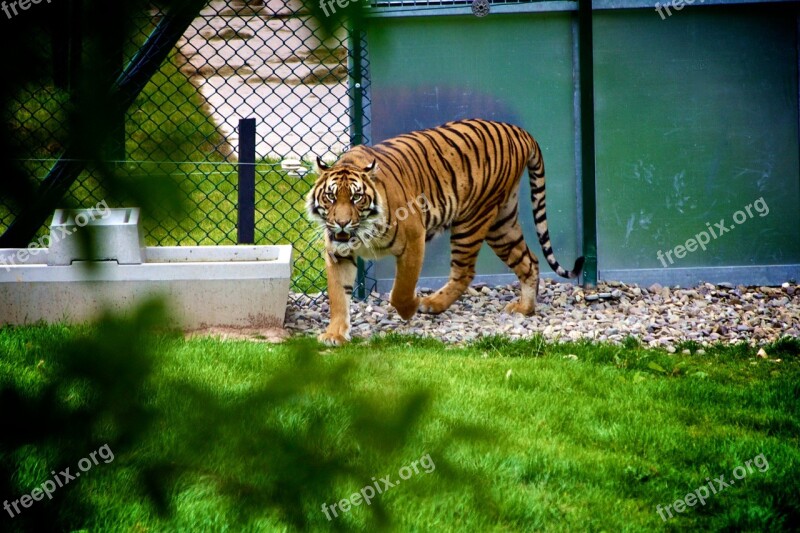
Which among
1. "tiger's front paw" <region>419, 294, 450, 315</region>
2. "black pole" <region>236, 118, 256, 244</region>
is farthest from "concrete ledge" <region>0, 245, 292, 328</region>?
"tiger's front paw" <region>419, 294, 450, 315</region>

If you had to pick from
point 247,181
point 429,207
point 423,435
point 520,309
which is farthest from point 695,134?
point 423,435

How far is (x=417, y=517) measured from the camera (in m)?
2.60

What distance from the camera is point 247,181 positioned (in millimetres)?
5992

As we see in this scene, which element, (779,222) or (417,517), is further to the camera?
(779,222)

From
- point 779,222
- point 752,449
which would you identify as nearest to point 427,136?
point 779,222

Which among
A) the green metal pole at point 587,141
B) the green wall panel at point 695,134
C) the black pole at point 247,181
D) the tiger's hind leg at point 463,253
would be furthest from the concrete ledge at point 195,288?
the green wall panel at point 695,134

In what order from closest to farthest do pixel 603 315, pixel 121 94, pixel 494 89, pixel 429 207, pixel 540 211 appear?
pixel 121 94
pixel 429 207
pixel 603 315
pixel 540 211
pixel 494 89

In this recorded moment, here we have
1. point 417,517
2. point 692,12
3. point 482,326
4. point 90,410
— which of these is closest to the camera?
point 90,410

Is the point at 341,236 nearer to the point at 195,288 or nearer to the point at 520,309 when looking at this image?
the point at 195,288

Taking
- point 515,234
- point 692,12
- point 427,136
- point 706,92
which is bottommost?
point 515,234

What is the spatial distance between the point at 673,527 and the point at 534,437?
2.51 ft

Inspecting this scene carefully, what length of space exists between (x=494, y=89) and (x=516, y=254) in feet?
4.49

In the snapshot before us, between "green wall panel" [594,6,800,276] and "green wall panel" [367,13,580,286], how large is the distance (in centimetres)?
28

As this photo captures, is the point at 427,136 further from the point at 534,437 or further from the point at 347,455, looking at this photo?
the point at 347,455
